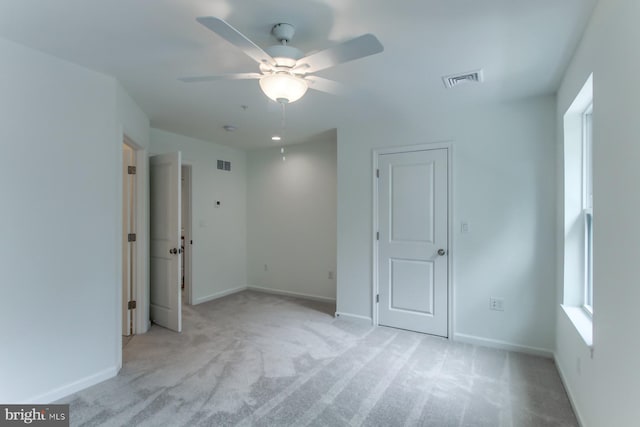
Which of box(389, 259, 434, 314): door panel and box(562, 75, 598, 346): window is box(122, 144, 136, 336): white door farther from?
box(562, 75, 598, 346): window

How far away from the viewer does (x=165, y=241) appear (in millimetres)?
3766

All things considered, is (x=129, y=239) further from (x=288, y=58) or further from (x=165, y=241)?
(x=288, y=58)

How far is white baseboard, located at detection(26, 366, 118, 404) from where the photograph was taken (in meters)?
2.23

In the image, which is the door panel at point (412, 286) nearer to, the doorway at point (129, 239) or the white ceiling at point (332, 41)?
the white ceiling at point (332, 41)

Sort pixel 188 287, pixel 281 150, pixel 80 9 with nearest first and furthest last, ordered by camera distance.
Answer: pixel 80 9
pixel 188 287
pixel 281 150

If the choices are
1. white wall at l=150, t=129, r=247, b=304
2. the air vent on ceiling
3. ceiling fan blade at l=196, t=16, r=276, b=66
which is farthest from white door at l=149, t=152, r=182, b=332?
the air vent on ceiling

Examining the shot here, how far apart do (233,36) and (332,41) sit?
2.62 ft

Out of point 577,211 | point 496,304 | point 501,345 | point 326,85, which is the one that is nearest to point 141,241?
point 326,85

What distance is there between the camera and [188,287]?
4742 mm

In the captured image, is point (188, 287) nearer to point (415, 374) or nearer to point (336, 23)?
point (415, 374)

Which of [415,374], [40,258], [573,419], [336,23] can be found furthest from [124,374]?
[573,419]

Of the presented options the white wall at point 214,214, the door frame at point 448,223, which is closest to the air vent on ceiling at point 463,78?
the door frame at point 448,223

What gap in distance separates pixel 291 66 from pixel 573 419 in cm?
283

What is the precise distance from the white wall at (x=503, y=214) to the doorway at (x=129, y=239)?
9.84 feet
